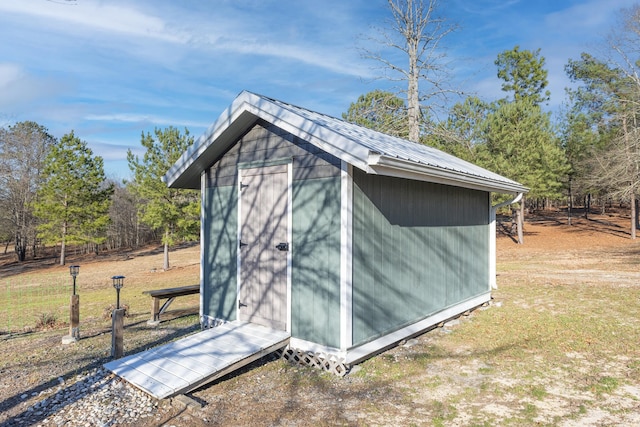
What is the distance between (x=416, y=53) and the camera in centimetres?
1355

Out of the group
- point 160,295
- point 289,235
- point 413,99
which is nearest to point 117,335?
point 160,295

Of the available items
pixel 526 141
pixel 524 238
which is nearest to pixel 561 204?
pixel 524 238

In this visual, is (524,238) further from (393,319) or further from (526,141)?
(393,319)

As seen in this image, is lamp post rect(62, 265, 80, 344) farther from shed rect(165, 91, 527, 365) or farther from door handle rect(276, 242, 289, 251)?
door handle rect(276, 242, 289, 251)

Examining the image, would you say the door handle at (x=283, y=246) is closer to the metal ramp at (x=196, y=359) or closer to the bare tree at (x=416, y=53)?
the metal ramp at (x=196, y=359)

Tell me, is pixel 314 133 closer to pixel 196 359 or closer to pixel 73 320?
pixel 196 359

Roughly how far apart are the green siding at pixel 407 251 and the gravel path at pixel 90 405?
7.13 ft

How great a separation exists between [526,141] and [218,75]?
13.2 metres

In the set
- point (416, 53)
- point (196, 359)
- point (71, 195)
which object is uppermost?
point (416, 53)

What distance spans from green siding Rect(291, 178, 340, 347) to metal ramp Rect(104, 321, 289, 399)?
422 mm

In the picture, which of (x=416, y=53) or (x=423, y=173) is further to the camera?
(x=416, y=53)

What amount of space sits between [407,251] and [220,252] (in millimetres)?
2610

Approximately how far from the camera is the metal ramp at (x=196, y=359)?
365 cm

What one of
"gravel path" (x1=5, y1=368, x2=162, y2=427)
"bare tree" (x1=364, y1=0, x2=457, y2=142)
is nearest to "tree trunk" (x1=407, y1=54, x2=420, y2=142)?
"bare tree" (x1=364, y1=0, x2=457, y2=142)
